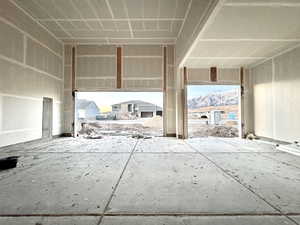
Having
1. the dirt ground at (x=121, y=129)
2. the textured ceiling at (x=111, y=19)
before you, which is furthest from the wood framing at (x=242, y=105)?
the dirt ground at (x=121, y=129)

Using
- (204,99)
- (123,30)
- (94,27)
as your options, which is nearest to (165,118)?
(123,30)

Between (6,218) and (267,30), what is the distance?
19.0ft

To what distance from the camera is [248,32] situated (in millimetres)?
4406

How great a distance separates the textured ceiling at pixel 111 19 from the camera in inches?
210

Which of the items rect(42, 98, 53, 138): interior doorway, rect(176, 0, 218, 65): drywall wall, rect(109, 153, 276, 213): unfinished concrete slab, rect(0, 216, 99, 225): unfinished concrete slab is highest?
rect(176, 0, 218, 65): drywall wall

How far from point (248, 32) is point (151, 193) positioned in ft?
14.7

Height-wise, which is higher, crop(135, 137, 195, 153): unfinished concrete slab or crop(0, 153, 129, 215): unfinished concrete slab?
crop(0, 153, 129, 215): unfinished concrete slab

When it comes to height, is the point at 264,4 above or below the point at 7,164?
above

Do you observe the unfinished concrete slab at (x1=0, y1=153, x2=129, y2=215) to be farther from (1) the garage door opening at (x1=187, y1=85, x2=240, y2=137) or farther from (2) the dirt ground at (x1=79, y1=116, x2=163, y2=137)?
(1) the garage door opening at (x1=187, y1=85, x2=240, y2=137)

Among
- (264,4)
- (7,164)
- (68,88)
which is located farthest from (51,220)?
(68,88)

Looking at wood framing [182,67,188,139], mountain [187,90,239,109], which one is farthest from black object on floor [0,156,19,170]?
mountain [187,90,239,109]

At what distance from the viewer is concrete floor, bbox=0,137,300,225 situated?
1638 mm

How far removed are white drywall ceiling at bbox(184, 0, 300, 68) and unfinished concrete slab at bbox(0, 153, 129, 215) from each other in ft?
12.3

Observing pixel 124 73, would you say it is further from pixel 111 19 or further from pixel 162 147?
pixel 162 147
